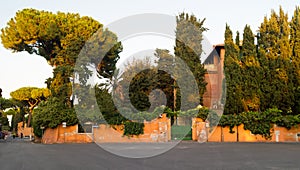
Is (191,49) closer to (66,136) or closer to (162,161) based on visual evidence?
(66,136)

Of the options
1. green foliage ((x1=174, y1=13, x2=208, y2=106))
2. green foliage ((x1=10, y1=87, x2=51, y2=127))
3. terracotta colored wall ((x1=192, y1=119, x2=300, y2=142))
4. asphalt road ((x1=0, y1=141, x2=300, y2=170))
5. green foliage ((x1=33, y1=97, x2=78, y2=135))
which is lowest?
asphalt road ((x1=0, y1=141, x2=300, y2=170))

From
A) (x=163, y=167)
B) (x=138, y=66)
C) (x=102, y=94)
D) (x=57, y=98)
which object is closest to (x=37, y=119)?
(x=57, y=98)

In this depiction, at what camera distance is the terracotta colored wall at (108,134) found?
2445cm

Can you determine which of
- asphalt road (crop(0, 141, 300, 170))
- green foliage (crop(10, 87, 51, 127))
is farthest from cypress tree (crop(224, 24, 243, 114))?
green foliage (crop(10, 87, 51, 127))

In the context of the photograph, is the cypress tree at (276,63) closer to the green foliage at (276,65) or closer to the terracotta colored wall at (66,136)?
the green foliage at (276,65)

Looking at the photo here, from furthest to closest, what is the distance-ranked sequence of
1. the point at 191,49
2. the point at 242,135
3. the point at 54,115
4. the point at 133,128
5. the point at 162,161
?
the point at 191,49 → the point at 133,128 → the point at 54,115 → the point at 242,135 → the point at 162,161

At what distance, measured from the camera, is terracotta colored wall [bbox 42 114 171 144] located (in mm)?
24453

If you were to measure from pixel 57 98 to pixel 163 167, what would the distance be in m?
17.8

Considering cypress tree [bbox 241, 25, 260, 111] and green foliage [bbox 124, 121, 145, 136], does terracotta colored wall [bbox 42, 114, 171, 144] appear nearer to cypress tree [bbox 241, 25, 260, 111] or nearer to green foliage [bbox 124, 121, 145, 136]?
green foliage [bbox 124, 121, 145, 136]

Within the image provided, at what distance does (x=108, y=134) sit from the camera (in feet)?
81.1

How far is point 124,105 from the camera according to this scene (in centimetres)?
2697

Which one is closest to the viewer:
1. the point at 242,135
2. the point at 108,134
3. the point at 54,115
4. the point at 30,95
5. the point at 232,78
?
the point at 242,135

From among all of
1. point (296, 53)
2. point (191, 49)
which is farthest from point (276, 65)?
point (191, 49)

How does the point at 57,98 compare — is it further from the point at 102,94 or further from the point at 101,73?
the point at 101,73
